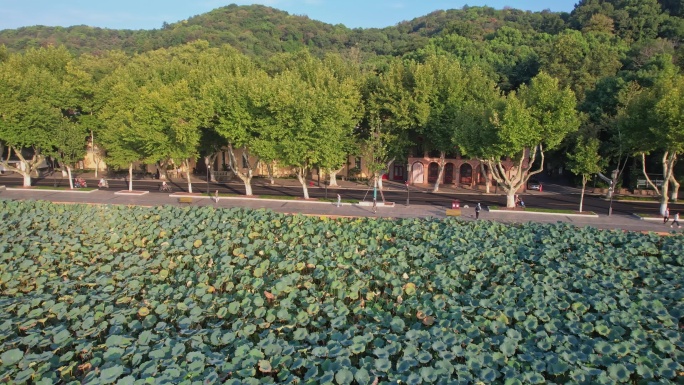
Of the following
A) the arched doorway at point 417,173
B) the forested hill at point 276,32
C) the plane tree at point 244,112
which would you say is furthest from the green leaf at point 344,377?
the forested hill at point 276,32

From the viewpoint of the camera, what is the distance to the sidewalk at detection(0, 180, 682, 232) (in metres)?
39.4

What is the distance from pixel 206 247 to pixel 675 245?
24.6 meters

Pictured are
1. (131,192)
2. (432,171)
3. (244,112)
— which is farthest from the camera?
(432,171)

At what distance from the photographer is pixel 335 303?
19.1m

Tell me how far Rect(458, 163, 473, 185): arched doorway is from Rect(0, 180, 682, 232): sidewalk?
1832 centimetres

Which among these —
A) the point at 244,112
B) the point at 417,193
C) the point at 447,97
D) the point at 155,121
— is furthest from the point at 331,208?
the point at 447,97

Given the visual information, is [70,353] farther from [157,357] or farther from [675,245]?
[675,245]

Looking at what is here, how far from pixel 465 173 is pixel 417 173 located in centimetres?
627

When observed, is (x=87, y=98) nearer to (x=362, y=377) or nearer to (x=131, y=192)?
(x=131, y=192)

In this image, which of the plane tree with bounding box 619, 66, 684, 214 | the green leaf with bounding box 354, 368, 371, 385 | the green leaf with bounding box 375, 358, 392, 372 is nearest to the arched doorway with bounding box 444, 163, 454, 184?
the plane tree with bounding box 619, 66, 684, 214

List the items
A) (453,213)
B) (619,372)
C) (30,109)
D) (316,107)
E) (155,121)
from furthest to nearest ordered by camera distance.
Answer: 1. (30,109)
2. (155,121)
3. (316,107)
4. (453,213)
5. (619,372)

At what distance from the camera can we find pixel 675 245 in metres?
25.1

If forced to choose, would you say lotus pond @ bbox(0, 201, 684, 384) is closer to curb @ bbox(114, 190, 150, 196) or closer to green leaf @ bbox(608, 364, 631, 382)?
green leaf @ bbox(608, 364, 631, 382)

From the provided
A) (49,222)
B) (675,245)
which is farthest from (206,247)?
(675,245)
